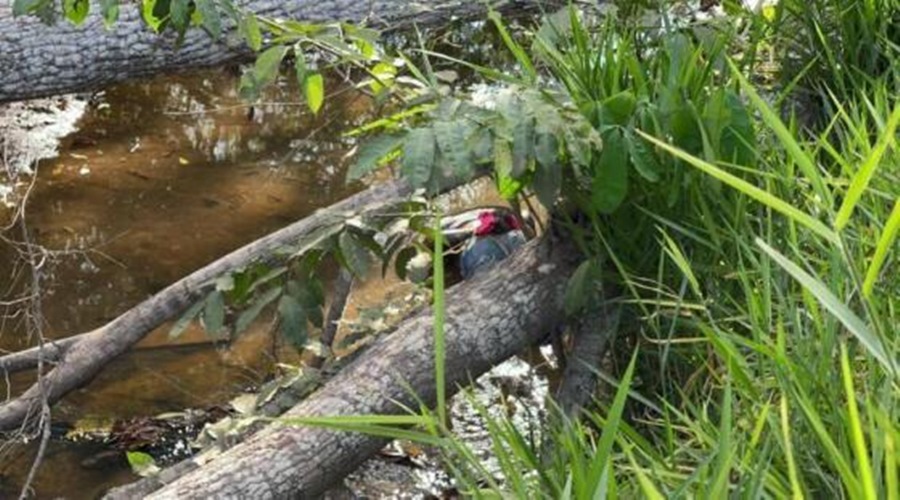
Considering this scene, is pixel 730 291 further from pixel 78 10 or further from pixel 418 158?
pixel 78 10

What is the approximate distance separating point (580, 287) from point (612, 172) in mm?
255

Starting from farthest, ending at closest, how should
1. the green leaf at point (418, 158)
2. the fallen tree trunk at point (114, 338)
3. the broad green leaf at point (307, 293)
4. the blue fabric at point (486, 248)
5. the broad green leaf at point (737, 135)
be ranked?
the blue fabric at point (486, 248) < the fallen tree trunk at point (114, 338) < the broad green leaf at point (307, 293) < the broad green leaf at point (737, 135) < the green leaf at point (418, 158)

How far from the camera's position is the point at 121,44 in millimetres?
4711

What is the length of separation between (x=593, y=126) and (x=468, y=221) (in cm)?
149

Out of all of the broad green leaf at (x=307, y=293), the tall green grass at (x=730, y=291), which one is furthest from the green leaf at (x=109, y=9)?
the tall green grass at (x=730, y=291)

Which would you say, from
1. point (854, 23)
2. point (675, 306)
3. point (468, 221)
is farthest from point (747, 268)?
point (468, 221)

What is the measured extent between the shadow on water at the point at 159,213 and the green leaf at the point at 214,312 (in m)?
0.83

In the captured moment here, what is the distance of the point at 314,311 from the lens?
3.06 meters

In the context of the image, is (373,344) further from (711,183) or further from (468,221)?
(468,221)

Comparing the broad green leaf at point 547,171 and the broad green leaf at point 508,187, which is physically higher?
the broad green leaf at point 547,171

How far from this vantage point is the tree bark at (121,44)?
15.1ft

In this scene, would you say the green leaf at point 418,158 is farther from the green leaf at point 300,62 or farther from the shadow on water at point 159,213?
the shadow on water at point 159,213

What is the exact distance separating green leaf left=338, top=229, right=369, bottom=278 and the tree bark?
5.48 ft

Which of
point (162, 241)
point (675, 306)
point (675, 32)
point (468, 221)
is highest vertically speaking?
point (675, 32)
